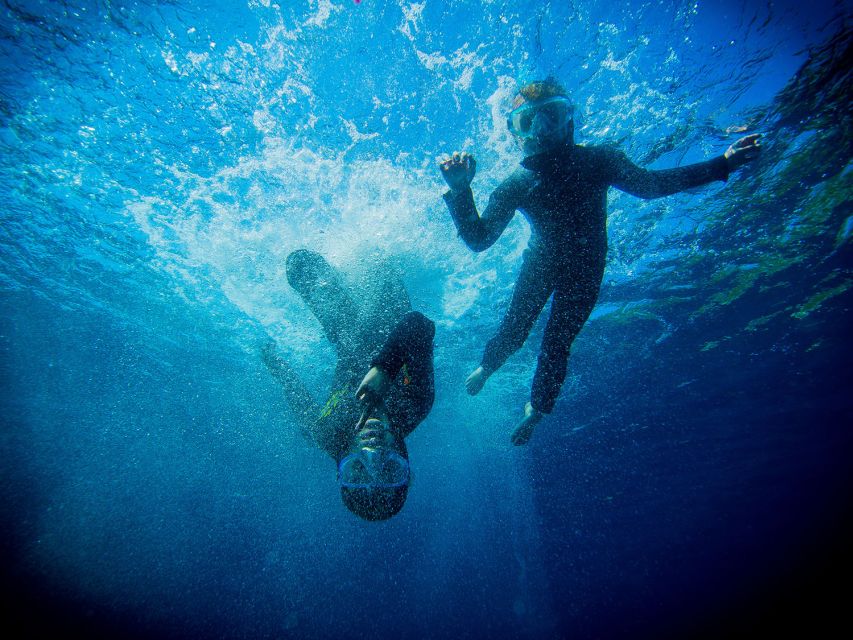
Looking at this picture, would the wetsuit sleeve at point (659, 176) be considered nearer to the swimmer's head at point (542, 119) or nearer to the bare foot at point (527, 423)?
the swimmer's head at point (542, 119)

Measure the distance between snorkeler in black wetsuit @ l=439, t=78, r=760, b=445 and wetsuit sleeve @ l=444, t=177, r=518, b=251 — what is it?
0.01 metres

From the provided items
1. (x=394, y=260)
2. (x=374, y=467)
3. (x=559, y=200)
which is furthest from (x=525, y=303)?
(x=394, y=260)

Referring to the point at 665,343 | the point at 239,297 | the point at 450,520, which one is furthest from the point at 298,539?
the point at 665,343

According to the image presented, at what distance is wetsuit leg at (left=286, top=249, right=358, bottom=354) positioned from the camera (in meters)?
6.03

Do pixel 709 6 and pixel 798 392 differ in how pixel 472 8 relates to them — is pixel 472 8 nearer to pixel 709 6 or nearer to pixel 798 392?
pixel 709 6

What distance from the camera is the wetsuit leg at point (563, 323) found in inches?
157

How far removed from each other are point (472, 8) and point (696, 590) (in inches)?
2848

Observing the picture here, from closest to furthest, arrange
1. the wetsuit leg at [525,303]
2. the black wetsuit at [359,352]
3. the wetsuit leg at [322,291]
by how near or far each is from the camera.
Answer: the black wetsuit at [359,352]
the wetsuit leg at [525,303]
the wetsuit leg at [322,291]

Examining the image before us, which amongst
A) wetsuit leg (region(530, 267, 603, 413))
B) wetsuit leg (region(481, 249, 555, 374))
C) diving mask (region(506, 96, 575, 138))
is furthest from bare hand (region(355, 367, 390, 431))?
diving mask (region(506, 96, 575, 138))

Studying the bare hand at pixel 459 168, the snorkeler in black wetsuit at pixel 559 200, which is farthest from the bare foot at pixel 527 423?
the bare hand at pixel 459 168

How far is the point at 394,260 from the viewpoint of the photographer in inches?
366

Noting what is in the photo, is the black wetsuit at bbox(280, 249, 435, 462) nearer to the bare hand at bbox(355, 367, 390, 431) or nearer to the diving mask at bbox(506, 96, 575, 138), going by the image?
the bare hand at bbox(355, 367, 390, 431)

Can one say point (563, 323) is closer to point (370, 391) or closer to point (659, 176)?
point (659, 176)

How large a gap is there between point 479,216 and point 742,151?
290cm
